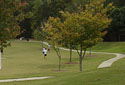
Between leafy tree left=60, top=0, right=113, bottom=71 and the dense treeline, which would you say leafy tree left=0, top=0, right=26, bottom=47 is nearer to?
leafy tree left=60, top=0, right=113, bottom=71

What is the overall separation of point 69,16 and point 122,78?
984 cm

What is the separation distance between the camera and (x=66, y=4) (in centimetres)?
8719

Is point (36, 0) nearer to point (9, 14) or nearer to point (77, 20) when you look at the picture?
point (77, 20)

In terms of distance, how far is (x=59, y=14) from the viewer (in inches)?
3487

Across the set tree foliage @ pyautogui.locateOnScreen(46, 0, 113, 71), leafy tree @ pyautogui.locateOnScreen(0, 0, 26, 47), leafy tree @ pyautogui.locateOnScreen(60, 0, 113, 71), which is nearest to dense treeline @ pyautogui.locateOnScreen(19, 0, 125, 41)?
tree foliage @ pyautogui.locateOnScreen(46, 0, 113, 71)

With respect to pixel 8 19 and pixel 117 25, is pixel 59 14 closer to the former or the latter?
pixel 117 25

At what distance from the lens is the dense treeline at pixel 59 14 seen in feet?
213

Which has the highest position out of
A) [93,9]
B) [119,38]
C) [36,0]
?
[36,0]

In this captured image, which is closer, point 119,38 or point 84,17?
point 84,17

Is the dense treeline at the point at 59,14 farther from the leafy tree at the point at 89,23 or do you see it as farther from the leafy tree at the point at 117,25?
the leafy tree at the point at 89,23

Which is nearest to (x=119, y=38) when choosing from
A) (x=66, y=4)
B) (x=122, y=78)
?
(x=66, y=4)

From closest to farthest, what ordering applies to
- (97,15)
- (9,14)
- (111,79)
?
(9,14) < (111,79) < (97,15)

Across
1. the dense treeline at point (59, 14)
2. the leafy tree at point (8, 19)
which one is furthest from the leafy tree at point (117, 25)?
the leafy tree at point (8, 19)

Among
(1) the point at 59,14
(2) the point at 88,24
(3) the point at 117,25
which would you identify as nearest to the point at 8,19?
(2) the point at 88,24
